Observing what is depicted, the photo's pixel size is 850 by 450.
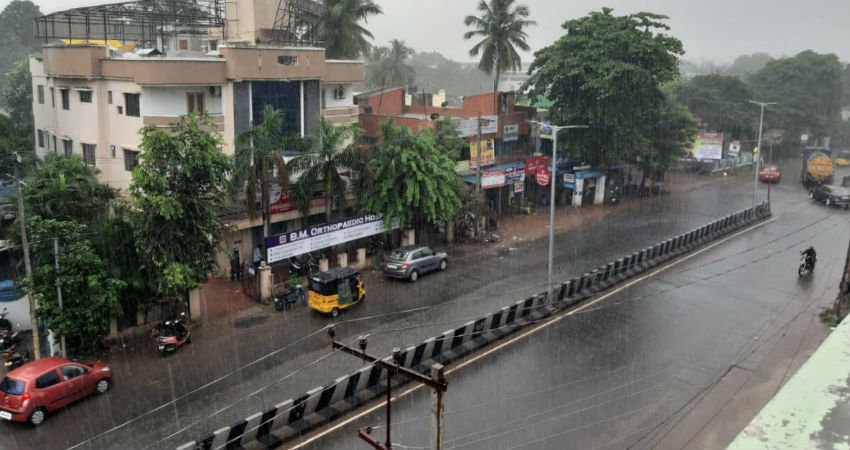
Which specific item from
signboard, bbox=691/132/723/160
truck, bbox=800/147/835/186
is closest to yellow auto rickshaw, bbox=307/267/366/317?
truck, bbox=800/147/835/186

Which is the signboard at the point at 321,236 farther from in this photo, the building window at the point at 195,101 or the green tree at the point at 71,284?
the green tree at the point at 71,284

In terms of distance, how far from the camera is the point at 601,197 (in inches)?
1747

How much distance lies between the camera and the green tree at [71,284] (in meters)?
17.6

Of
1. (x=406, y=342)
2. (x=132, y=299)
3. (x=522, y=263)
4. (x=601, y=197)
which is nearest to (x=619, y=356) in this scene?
(x=406, y=342)

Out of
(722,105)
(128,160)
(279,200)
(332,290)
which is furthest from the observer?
(722,105)

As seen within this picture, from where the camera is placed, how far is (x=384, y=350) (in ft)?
67.6

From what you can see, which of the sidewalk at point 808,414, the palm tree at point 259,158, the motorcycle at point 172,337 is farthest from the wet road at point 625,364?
the palm tree at point 259,158

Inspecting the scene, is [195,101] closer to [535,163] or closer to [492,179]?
[492,179]

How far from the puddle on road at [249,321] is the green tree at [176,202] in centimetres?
218

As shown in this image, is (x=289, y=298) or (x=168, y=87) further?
(x=168, y=87)

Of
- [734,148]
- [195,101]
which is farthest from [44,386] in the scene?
[734,148]

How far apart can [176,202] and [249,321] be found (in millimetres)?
5018

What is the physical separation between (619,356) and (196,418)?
11673mm

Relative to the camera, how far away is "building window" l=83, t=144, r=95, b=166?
29747mm
